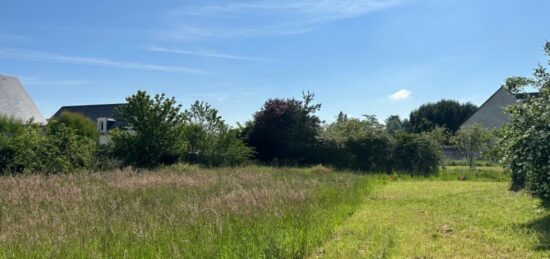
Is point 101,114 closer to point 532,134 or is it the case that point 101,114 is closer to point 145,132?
point 145,132

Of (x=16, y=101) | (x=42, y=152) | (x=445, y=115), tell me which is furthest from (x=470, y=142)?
(x=445, y=115)

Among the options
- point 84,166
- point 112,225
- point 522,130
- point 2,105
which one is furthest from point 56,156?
point 2,105

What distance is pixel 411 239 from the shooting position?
6.62 metres

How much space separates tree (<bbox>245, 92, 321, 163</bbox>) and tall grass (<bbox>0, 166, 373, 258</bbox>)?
13371 millimetres

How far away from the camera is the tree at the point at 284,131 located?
941 inches

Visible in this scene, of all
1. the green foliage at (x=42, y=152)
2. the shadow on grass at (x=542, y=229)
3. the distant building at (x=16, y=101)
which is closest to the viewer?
the shadow on grass at (x=542, y=229)

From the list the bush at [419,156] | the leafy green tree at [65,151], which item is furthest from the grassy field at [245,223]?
the bush at [419,156]

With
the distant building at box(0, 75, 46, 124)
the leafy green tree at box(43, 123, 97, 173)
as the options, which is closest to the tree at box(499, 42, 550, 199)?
the leafy green tree at box(43, 123, 97, 173)

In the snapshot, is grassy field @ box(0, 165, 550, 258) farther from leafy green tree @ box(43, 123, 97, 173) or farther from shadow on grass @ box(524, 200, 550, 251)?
leafy green tree @ box(43, 123, 97, 173)

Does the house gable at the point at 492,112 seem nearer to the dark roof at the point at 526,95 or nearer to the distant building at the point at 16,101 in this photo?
the dark roof at the point at 526,95

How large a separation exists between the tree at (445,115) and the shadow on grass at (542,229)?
60325 mm

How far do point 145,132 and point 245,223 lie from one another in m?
11.7

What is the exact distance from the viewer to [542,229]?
23.4 ft

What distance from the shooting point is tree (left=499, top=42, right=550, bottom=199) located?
6.97 metres
